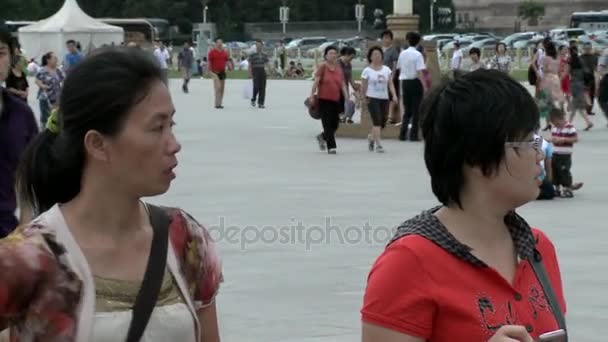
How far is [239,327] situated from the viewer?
8852 mm

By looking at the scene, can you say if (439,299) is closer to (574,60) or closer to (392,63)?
(392,63)

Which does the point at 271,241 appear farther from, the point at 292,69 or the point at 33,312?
the point at 292,69

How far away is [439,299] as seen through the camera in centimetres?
338

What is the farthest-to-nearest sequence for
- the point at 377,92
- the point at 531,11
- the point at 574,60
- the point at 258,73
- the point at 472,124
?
the point at 531,11, the point at 258,73, the point at 574,60, the point at 377,92, the point at 472,124

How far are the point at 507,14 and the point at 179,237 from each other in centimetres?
10487

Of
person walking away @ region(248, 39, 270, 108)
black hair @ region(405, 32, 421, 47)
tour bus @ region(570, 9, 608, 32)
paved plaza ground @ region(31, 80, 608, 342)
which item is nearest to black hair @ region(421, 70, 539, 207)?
paved plaza ground @ region(31, 80, 608, 342)

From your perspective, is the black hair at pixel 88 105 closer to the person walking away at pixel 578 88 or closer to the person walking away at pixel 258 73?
the person walking away at pixel 578 88

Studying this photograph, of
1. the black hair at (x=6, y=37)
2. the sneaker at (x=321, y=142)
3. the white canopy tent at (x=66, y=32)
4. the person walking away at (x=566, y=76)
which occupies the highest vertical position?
the black hair at (x=6, y=37)

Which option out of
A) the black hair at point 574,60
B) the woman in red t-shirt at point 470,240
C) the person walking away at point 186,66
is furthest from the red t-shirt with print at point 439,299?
the person walking away at point 186,66

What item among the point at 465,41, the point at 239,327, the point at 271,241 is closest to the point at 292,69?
the point at 465,41

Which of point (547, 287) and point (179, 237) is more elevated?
point (179, 237)

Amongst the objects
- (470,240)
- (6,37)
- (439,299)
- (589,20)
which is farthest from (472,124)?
(589,20)

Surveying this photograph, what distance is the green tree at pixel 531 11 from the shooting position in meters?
101

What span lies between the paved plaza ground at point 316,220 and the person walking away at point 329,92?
425 millimetres
